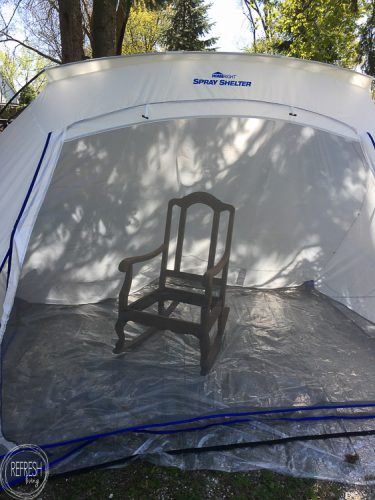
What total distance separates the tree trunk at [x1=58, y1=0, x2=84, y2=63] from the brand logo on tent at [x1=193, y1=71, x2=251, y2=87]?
9.53 feet

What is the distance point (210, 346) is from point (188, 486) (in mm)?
858

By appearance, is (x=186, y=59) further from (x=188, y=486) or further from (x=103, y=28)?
(x=103, y=28)

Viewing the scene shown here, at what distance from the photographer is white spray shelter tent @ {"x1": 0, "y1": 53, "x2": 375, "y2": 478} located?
1.95 metres

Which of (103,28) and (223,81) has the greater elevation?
(103,28)

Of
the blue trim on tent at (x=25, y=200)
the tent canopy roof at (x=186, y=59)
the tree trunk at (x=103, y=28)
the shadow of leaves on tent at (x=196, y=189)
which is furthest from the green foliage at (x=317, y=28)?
the blue trim on tent at (x=25, y=200)

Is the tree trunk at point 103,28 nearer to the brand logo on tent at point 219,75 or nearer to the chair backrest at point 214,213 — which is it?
the chair backrest at point 214,213

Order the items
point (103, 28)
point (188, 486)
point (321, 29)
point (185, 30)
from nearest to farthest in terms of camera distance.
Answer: point (188, 486) → point (103, 28) → point (321, 29) → point (185, 30)

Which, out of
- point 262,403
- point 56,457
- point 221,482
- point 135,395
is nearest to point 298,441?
point 262,403

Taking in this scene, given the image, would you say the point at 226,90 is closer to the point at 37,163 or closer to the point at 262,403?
the point at 37,163

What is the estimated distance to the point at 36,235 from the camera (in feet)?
9.20

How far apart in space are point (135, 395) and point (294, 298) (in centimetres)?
168

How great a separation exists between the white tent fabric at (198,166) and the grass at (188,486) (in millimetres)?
831

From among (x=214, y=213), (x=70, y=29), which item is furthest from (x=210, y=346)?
(x=70, y=29)

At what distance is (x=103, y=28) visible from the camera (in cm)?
470
